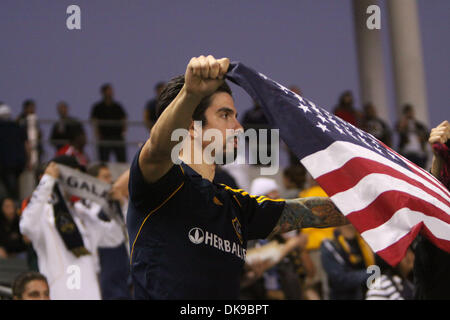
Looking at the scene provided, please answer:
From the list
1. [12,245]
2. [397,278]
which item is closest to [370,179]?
[397,278]

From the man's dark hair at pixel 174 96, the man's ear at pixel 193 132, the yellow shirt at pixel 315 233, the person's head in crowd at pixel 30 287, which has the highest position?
the man's dark hair at pixel 174 96

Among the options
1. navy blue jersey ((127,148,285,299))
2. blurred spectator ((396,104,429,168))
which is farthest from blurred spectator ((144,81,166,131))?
navy blue jersey ((127,148,285,299))

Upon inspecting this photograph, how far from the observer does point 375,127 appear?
12578 millimetres

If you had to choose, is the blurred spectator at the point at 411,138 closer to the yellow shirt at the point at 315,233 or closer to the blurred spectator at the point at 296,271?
the yellow shirt at the point at 315,233

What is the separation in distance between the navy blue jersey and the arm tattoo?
576 millimetres

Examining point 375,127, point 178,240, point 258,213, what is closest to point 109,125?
point 375,127

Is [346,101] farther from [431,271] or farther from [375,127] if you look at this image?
[431,271]

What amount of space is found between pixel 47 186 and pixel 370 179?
141 inches

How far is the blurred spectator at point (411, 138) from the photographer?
1314 cm

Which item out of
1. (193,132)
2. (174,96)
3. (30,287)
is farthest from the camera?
(30,287)

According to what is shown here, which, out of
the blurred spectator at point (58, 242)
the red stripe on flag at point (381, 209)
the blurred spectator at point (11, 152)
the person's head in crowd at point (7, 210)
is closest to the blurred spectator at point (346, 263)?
the blurred spectator at point (58, 242)

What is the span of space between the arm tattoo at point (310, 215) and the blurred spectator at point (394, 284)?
2552 millimetres

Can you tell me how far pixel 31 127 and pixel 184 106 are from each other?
973 centimetres
